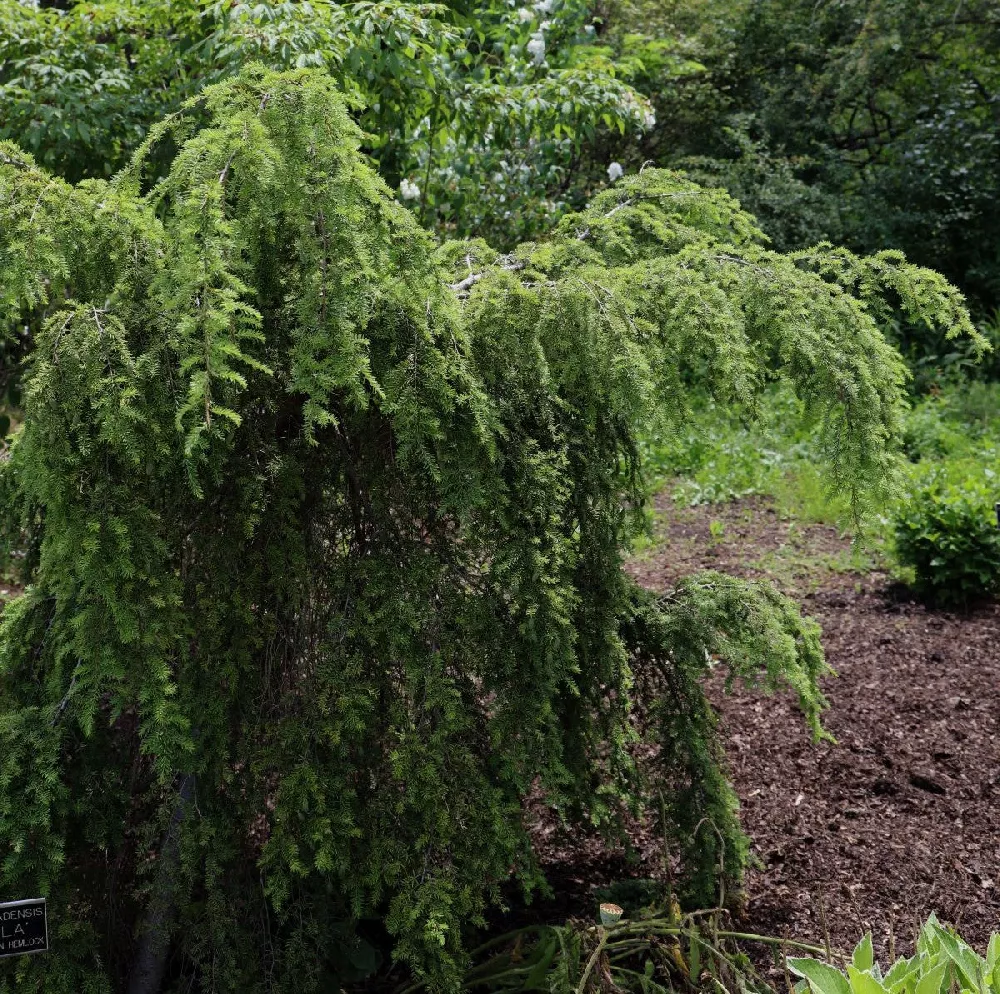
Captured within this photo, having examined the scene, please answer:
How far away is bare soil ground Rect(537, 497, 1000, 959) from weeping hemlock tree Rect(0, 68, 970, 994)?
926 millimetres

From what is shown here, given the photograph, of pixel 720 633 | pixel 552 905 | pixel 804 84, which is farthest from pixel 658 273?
pixel 804 84

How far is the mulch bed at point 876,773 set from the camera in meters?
3.54

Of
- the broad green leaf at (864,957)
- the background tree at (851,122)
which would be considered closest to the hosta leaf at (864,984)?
the broad green leaf at (864,957)

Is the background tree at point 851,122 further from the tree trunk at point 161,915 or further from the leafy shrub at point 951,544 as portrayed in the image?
the tree trunk at point 161,915

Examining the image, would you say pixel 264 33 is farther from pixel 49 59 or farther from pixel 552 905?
pixel 552 905

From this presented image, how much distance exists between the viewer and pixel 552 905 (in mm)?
3561

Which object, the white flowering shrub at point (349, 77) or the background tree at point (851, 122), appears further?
the background tree at point (851, 122)

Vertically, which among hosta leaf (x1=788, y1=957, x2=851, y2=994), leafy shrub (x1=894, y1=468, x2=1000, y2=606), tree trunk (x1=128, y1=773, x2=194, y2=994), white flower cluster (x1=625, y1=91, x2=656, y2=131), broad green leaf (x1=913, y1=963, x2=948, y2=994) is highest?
white flower cluster (x1=625, y1=91, x2=656, y2=131)

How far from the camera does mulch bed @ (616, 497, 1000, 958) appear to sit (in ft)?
11.6

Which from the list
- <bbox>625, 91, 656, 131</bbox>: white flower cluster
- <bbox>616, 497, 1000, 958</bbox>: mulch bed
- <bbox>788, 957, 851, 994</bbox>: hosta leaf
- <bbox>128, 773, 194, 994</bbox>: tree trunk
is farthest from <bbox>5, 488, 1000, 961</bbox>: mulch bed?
<bbox>625, 91, 656, 131</bbox>: white flower cluster

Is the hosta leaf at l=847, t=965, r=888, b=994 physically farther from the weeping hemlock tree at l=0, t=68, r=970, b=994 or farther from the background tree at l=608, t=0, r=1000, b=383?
the background tree at l=608, t=0, r=1000, b=383

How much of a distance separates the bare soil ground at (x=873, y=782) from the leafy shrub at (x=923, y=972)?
0.38 m

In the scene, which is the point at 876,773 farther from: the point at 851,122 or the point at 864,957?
the point at 851,122

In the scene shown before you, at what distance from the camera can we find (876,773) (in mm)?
4371
